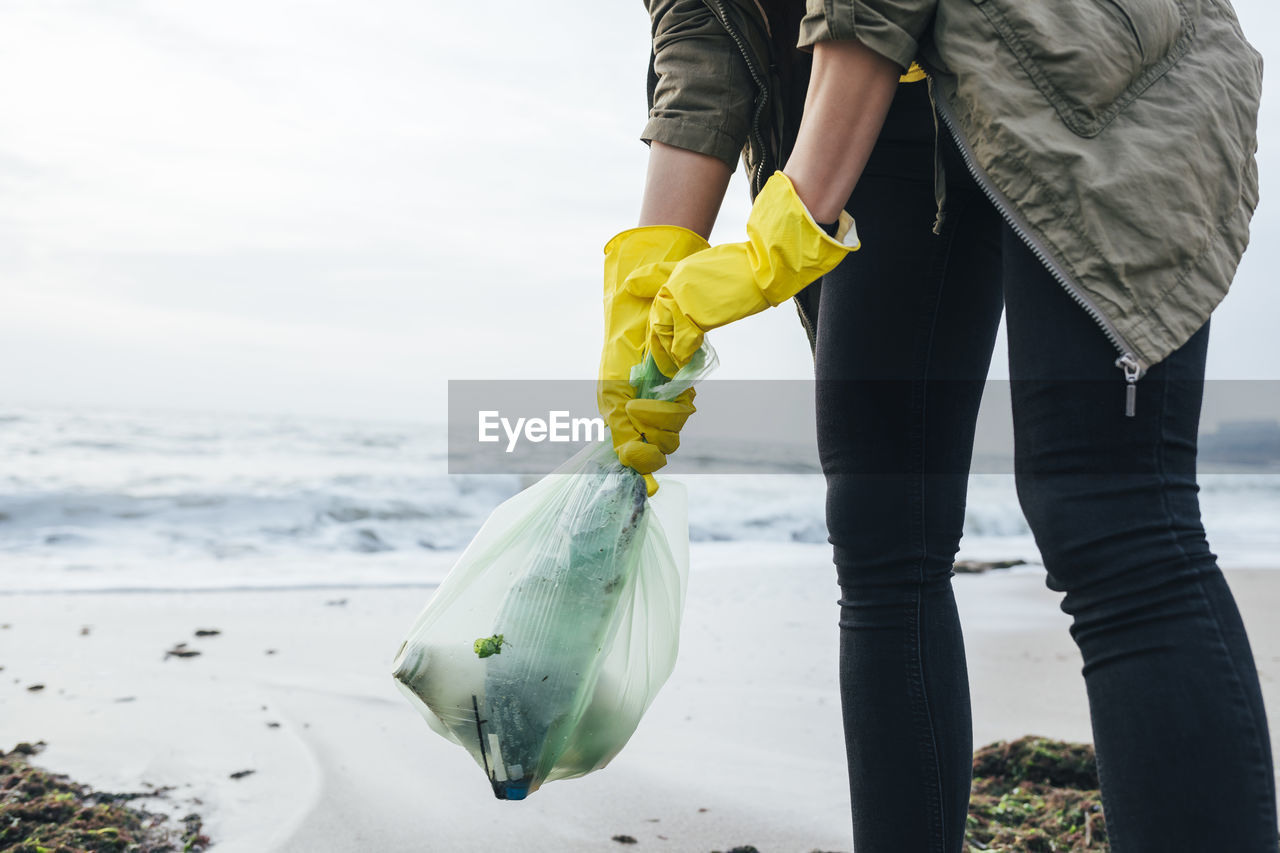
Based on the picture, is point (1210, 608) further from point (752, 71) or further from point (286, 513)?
point (286, 513)

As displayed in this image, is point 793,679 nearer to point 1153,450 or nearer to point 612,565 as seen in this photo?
point 612,565

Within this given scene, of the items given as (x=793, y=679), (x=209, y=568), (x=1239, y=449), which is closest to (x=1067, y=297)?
(x=793, y=679)

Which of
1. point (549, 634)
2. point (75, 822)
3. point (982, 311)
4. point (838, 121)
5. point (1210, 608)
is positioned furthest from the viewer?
point (75, 822)

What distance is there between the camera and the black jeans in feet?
2.00

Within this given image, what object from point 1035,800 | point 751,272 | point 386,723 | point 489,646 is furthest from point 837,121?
point 386,723

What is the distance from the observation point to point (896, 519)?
923 millimetres

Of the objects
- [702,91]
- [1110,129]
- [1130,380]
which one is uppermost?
[702,91]

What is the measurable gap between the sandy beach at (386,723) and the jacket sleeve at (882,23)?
43.7 inches

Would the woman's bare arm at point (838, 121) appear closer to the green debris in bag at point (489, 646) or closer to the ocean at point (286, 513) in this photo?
the green debris in bag at point (489, 646)

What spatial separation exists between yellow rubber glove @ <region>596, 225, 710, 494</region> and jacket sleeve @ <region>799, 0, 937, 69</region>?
0.98 feet

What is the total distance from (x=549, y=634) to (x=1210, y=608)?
54cm

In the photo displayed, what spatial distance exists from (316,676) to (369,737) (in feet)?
1.74

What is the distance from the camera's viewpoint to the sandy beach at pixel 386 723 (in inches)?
55.1

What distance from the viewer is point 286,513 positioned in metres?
5.84
